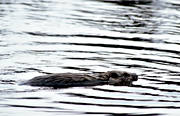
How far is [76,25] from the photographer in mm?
21516

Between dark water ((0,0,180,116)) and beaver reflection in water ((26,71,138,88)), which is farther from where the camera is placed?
beaver reflection in water ((26,71,138,88))

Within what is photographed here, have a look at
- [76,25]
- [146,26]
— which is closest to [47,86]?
[76,25]

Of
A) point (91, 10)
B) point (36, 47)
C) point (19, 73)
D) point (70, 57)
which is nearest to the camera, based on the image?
point (19, 73)

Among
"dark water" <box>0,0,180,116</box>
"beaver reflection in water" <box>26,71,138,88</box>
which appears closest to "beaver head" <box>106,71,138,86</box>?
"beaver reflection in water" <box>26,71,138,88</box>

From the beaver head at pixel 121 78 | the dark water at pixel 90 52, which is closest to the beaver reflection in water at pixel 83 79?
the beaver head at pixel 121 78

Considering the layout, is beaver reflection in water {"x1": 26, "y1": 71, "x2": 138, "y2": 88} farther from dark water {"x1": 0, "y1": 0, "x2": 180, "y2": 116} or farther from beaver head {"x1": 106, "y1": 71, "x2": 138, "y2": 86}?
dark water {"x1": 0, "y1": 0, "x2": 180, "y2": 116}

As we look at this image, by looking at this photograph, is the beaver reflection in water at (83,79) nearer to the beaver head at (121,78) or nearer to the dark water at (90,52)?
the beaver head at (121,78)

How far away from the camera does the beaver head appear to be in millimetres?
13738

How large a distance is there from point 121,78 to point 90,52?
3.28m

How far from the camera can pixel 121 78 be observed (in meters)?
13.8

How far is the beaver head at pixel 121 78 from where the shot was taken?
13738 mm

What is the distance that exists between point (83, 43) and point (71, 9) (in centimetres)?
769

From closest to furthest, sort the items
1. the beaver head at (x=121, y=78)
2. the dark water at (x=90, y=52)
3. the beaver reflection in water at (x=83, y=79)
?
the dark water at (x=90, y=52)
the beaver reflection in water at (x=83, y=79)
the beaver head at (x=121, y=78)

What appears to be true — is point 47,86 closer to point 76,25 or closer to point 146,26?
point 76,25
